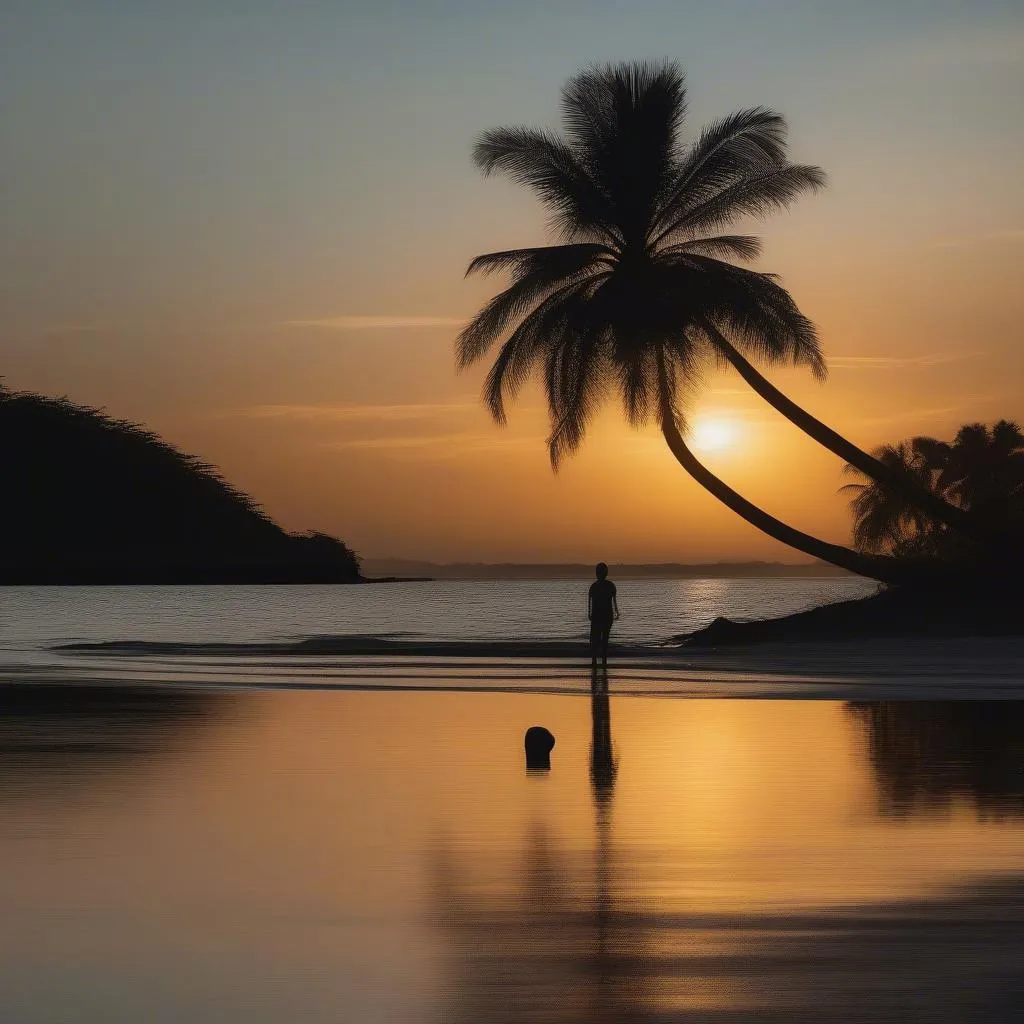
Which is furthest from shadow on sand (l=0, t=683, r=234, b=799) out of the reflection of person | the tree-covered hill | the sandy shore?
the tree-covered hill

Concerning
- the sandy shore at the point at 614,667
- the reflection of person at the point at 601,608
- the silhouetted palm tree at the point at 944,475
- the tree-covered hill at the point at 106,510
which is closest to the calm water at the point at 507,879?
the sandy shore at the point at 614,667

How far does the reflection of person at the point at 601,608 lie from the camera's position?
94.9 feet

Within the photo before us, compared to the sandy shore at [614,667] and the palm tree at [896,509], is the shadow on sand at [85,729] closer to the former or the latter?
the sandy shore at [614,667]

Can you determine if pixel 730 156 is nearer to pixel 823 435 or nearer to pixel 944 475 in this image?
pixel 823 435

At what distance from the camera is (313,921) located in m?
7.61

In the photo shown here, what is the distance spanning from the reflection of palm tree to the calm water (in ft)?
0.23

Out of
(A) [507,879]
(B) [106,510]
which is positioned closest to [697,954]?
(A) [507,879]

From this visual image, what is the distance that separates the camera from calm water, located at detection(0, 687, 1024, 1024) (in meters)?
6.25

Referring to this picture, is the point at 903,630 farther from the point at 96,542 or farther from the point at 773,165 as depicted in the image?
the point at 96,542

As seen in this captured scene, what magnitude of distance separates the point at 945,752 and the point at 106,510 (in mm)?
178880

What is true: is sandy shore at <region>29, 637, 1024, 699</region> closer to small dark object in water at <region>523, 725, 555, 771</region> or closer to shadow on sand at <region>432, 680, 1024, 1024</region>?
small dark object in water at <region>523, 725, 555, 771</region>

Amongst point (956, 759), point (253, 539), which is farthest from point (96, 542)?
point (956, 759)

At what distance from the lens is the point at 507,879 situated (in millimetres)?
8664

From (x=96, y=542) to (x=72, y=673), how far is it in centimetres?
16517
